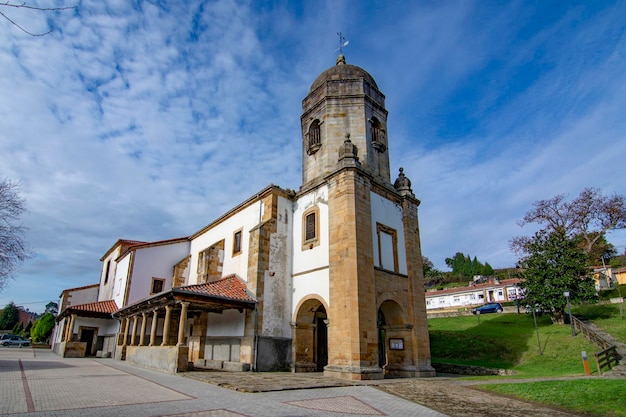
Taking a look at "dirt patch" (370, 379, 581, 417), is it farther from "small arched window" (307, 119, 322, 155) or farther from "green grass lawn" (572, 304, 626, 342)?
"green grass lawn" (572, 304, 626, 342)

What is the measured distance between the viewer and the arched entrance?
647 inches

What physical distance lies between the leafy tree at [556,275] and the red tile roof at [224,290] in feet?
69.8

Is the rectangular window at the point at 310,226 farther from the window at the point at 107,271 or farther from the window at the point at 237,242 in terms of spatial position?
the window at the point at 107,271

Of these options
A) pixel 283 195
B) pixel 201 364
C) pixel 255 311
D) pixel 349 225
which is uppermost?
pixel 283 195

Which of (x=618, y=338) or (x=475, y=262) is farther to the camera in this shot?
(x=475, y=262)

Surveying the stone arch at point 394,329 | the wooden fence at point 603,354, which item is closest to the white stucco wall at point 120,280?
the stone arch at point 394,329

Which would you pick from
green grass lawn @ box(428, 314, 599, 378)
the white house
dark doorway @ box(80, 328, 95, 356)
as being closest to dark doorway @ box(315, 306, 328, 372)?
green grass lawn @ box(428, 314, 599, 378)

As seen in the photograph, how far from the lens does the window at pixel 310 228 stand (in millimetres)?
16734

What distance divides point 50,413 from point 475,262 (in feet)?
286

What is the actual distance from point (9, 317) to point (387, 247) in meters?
95.3

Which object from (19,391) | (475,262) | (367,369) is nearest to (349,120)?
(367,369)

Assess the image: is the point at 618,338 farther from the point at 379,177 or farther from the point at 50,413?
the point at 50,413

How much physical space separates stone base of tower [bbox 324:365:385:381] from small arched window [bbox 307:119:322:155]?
1028 cm

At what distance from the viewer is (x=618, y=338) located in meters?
21.4
